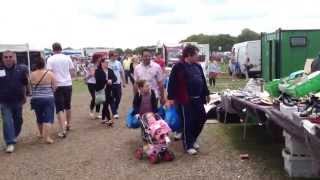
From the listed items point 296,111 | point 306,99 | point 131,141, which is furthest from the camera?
point 131,141

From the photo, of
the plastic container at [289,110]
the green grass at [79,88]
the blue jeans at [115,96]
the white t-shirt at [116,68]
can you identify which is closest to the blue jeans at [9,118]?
the blue jeans at [115,96]

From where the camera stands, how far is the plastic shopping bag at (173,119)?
9.02 metres

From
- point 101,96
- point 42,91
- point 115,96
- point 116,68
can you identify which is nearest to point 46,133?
point 42,91

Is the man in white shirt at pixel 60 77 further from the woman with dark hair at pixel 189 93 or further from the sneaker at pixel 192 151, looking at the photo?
the sneaker at pixel 192 151

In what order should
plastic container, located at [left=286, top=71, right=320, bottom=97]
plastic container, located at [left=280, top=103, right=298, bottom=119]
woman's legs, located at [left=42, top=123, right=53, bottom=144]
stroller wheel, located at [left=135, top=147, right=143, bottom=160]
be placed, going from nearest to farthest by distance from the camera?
1. plastic container, located at [left=280, top=103, right=298, bottom=119]
2. plastic container, located at [left=286, top=71, right=320, bottom=97]
3. stroller wheel, located at [left=135, top=147, right=143, bottom=160]
4. woman's legs, located at [left=42, top=123, right=53, bottom=144]

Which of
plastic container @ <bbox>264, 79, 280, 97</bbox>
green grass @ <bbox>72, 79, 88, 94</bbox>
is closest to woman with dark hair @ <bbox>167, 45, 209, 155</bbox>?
plastic container @ <bbox>264, 79, 280, 97</bbox>

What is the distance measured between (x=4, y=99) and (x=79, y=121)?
389 centimetres

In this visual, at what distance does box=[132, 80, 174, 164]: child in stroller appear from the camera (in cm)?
820

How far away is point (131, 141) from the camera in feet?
32.9

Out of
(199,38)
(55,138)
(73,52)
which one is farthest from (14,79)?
(199,38)

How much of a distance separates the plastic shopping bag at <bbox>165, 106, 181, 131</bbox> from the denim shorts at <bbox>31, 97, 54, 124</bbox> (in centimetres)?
219

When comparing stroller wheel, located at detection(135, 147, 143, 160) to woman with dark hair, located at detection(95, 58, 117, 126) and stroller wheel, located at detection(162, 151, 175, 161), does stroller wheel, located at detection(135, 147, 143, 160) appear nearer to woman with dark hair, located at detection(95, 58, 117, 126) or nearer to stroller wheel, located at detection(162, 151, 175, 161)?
stroller wheel, located at detection(162, 151, 175, 161)

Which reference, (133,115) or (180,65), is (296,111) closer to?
(180,65)

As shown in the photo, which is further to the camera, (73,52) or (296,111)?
(73,52)
